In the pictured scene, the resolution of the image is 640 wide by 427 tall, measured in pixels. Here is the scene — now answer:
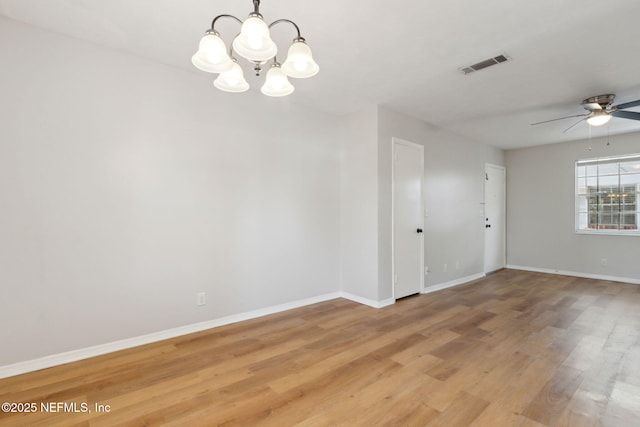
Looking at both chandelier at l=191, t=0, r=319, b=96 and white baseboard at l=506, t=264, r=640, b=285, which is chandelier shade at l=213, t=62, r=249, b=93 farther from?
white baseboard at l=506, t=264, r=640, b=285

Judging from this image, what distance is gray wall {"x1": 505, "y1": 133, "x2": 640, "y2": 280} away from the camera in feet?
16.7

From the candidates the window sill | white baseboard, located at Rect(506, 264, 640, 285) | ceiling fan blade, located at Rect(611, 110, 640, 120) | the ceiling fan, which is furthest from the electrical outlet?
the window sill

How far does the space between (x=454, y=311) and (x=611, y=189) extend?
438 cm

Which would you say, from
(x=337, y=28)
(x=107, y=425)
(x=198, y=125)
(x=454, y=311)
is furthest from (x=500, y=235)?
(x=107, y=425)

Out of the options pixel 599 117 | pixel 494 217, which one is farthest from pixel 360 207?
pixel 494 217

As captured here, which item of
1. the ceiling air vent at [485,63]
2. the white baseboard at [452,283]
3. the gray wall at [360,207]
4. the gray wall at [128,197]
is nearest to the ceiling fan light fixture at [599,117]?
the ceiling air vent at [485,63]

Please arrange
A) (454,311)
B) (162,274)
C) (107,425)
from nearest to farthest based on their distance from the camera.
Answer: (107,425), (162,274), (454,311)

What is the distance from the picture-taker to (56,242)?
7.58 ft

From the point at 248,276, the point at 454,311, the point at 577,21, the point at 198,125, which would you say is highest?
the point at 577,21

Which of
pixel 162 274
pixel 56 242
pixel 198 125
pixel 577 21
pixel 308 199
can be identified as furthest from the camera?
pixel 308 199

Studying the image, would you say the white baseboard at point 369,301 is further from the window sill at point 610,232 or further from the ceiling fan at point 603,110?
the window sill at point 610,232

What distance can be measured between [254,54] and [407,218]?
10.6 feet

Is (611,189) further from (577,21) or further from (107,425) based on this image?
(107,425)

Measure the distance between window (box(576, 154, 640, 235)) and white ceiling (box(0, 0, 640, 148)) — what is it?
239cm
